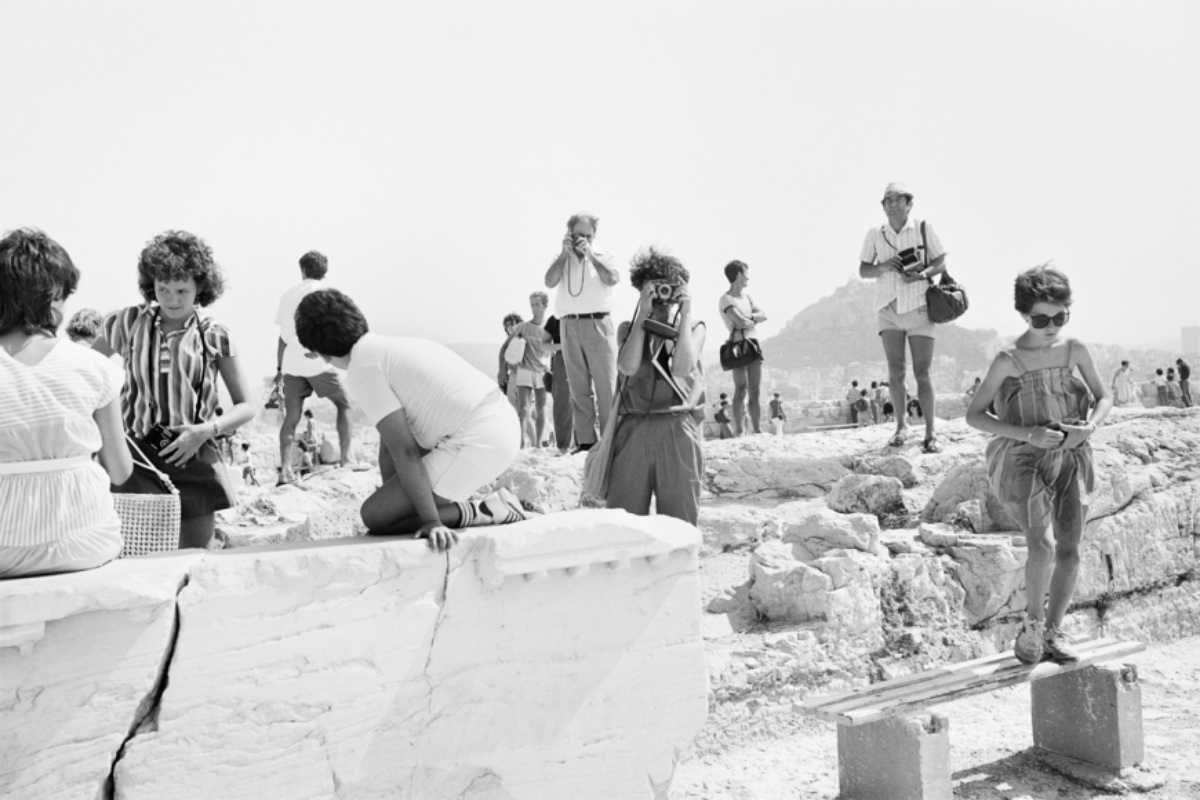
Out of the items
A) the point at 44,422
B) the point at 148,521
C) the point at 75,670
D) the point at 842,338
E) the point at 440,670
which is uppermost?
the point at 842,338

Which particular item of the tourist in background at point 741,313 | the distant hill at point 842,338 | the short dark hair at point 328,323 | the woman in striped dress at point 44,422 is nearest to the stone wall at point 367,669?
the woman in striped dress at point 44,422

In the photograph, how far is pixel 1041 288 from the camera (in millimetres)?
4203

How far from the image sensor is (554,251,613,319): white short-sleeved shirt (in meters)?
6.24

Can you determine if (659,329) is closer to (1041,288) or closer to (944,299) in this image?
(1041,288)

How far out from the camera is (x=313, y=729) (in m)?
2.81

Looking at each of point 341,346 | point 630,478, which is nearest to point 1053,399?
point 630,478

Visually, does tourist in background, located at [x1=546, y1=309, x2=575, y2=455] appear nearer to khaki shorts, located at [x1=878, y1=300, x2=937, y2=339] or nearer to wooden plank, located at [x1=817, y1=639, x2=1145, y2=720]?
khaki shorts, located at [x1=878, y1=300, x2=937, y2=339]

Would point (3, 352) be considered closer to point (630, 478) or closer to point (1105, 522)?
point (630, 478)

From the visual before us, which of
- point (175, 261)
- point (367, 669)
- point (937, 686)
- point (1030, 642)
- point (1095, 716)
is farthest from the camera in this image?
point (1095, 716)

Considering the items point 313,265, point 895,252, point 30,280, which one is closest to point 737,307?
point 895,252

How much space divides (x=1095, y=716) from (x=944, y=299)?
9.08 ft

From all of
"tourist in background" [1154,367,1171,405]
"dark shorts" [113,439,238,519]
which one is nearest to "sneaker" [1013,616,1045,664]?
"dark shorts" [113,439,238,519]

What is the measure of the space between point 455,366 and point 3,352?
124cm

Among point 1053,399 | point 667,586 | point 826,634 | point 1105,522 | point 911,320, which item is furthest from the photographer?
point 911,320
